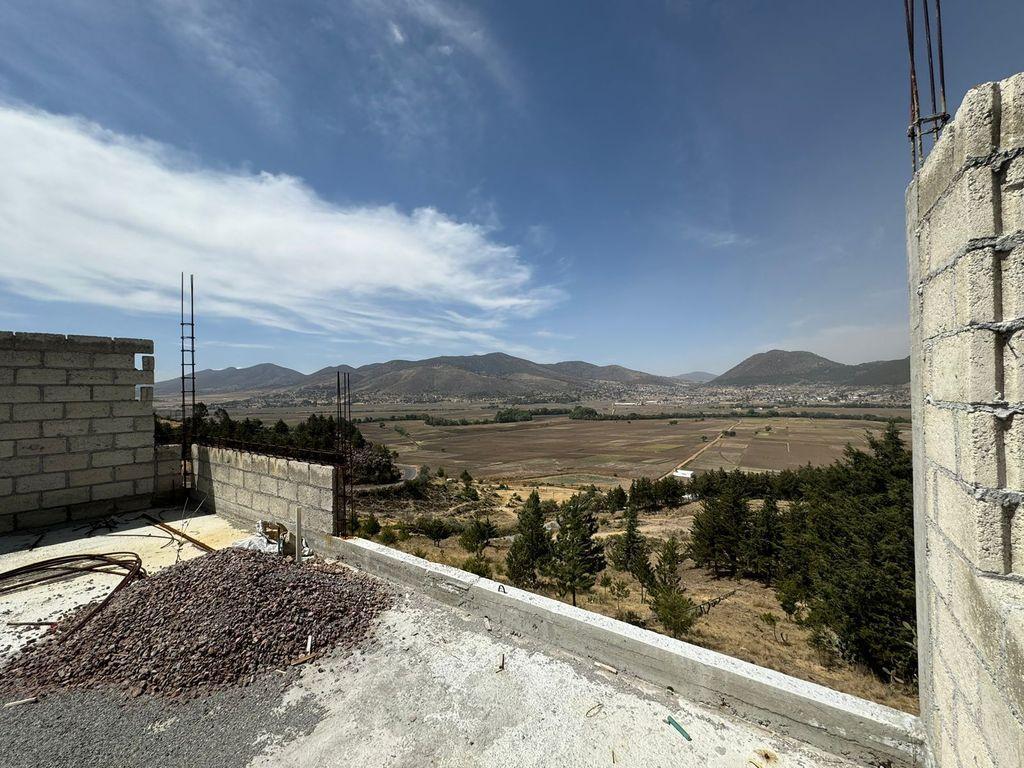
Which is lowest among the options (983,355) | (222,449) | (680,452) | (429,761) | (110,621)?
(680,452)

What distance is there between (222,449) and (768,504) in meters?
27.9

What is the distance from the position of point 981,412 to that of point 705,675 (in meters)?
2.83

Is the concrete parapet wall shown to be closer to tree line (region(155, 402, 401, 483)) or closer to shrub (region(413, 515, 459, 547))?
shrub (region(413, 515, 459, 547))

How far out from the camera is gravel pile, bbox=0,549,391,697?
3.66 meters

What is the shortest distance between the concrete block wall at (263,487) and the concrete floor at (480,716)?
2634mm

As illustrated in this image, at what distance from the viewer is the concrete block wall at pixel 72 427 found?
736cm

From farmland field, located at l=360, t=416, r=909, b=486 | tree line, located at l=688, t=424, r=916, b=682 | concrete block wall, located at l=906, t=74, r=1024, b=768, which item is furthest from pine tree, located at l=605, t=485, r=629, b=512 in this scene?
concrete block wall, located at l=906, t=74, r=1024, b=768

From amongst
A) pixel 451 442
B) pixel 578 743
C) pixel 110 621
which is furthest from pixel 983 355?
pixel 451 442

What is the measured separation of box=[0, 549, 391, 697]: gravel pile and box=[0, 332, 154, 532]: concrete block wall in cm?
501

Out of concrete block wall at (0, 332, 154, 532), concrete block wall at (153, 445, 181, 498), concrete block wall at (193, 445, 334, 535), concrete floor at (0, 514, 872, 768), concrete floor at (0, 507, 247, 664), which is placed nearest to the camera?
concrete floor at (0, 514, 872, 768)

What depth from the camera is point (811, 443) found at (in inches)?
3182

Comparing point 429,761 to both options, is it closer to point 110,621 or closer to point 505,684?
point 505,684

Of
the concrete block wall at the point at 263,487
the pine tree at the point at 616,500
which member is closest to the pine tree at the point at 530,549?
the concrete block wall at the point at 263,487

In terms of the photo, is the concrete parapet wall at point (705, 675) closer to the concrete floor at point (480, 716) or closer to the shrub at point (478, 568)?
the concrete floor at point (480, 716)
